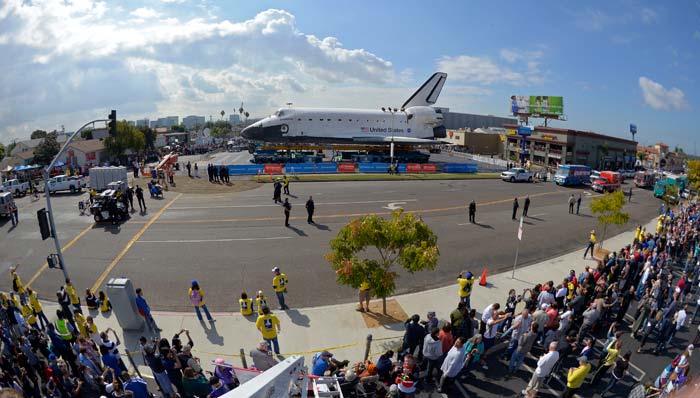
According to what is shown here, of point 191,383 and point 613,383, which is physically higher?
point 191,383

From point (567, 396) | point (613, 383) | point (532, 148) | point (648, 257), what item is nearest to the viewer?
point (567, 396)

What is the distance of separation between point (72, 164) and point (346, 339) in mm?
60239

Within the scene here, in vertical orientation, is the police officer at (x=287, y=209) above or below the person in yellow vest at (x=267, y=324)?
above

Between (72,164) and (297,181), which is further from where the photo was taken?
(72,164)

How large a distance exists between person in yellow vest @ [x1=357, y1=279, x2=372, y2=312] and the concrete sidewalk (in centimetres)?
26

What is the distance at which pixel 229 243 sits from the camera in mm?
17594

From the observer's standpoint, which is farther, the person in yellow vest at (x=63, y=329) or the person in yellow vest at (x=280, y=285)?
the person in yellow vest at (x=280, y=285)

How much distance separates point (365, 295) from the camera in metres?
11.4

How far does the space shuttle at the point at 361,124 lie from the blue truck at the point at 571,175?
20359mm

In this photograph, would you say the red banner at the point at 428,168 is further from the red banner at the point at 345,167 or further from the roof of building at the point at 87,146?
the roof of building at the point at 87,146

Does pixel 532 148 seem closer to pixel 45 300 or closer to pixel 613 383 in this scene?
pixel 613 383

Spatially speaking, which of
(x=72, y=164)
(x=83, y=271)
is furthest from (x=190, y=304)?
(x=72, y=164)

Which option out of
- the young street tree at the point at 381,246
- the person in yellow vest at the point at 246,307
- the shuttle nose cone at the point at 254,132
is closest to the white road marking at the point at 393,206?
the young street tree at the point at 381,246

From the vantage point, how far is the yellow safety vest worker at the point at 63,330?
8557 millimetres
